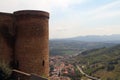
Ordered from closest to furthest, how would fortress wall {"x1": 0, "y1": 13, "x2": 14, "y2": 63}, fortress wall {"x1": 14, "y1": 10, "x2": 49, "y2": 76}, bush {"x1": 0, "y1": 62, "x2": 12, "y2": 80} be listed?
1. bush {"x1": 0, "y1": 62, "x2": 12, "y2": 80}
2. fortress wall {"x1": 14, "y1": 10, "x2": 49, "y2": 76}
3. fortress wall {"x1": 0, "y1": 13, "x2": 14, "y2": 63}

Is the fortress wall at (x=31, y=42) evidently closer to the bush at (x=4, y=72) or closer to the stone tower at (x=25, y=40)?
the stone tower at (x=25, y=40)

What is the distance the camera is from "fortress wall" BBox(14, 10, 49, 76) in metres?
17.0

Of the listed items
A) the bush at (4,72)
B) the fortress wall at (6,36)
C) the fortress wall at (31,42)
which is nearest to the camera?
the bush at (4,72)

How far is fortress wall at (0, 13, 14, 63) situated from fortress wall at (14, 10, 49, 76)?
0.48m

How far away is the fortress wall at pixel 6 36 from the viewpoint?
56.5 ft

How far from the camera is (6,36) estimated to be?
17609mm

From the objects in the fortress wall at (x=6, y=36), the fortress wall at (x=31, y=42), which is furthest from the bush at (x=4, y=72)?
the fortress wall at (x=31, y=42)

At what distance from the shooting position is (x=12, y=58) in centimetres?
1769

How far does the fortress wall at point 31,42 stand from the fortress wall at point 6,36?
0.48 meters

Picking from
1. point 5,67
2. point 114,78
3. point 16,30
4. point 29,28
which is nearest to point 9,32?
point 16,30

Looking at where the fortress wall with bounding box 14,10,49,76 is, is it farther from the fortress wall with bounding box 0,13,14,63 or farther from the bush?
the bush

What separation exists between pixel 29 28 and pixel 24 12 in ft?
3.95

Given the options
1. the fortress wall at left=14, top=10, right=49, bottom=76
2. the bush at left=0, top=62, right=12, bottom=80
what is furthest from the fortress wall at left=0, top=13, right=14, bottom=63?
the bush at left=0, top=62, right=12, bottom=80

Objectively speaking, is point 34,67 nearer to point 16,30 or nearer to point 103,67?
point 16,30
